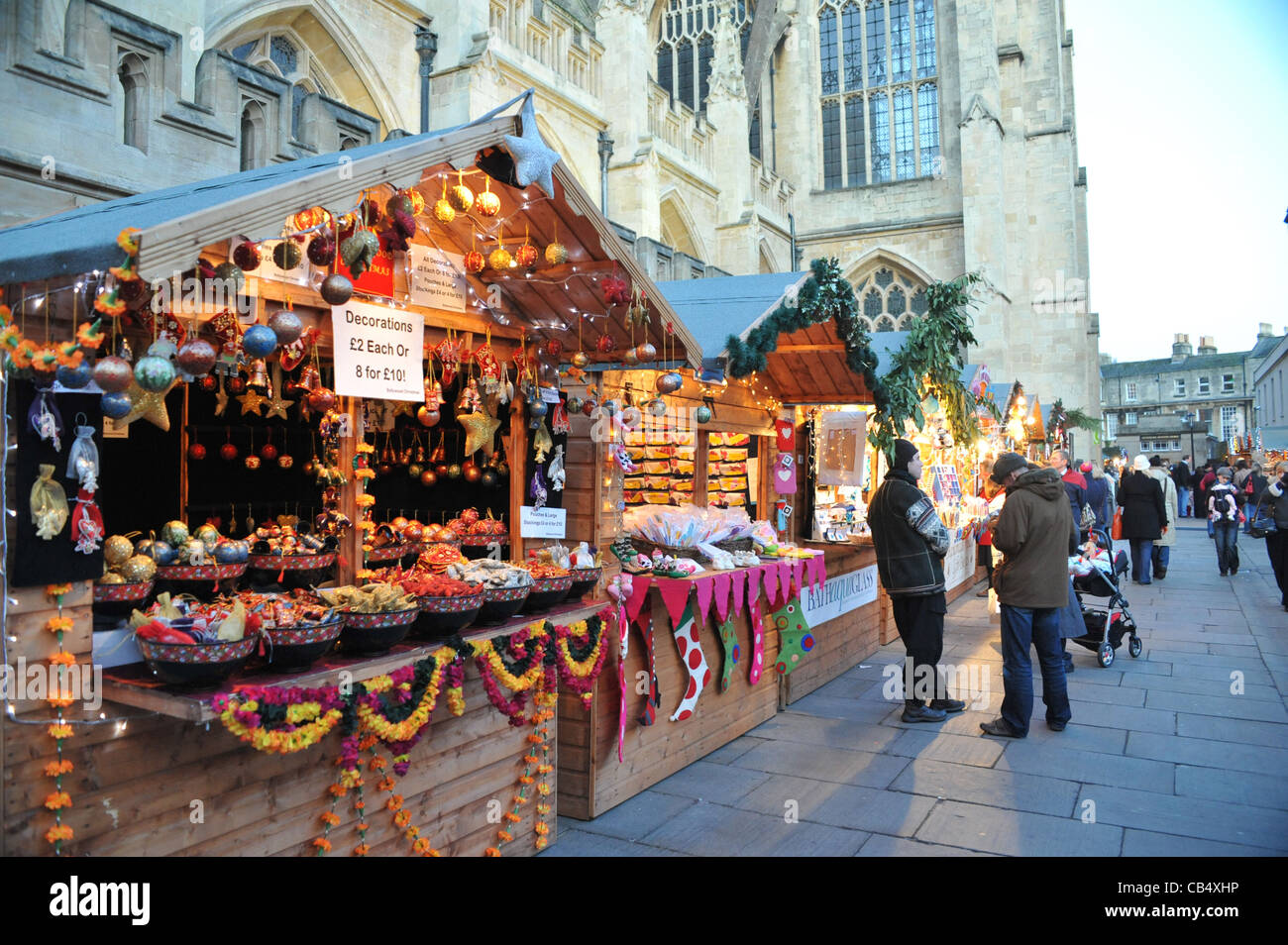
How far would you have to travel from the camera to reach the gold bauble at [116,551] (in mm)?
3418

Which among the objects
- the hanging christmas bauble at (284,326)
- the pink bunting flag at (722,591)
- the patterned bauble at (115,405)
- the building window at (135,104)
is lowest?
the pink bunting flag at (722,591)

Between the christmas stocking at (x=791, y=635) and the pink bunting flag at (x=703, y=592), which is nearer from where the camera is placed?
the pink bunting flag at (x=703, y=592)

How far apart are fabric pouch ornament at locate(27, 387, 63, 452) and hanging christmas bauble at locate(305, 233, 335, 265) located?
989mm

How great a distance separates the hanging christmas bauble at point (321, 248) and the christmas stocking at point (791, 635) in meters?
4.39

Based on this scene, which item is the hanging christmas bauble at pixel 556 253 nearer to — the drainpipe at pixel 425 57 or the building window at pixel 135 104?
the building window at pixel 135 104

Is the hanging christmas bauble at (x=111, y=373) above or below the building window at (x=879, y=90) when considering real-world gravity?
below

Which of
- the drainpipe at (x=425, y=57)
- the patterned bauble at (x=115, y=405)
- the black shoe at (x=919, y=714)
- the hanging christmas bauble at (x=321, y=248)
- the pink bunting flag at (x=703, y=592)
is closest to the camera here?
the patterned bauble at (x=115, y=405)

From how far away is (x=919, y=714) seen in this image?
6340mm

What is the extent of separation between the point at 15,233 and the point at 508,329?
2.25 m

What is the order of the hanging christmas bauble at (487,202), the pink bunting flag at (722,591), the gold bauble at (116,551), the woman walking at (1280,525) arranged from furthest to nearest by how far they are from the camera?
the woman walking at (1280,525), the pink bunting flag at (722,591), the hanging christmas bauble at (487,202), the gold bauble at (116,551)

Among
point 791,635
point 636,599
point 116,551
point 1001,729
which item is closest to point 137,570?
point 116,551

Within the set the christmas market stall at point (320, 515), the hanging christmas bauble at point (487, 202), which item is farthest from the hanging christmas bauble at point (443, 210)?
the hanging christmas bauble at point (487, 202)

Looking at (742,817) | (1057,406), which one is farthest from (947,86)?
(742,817)
